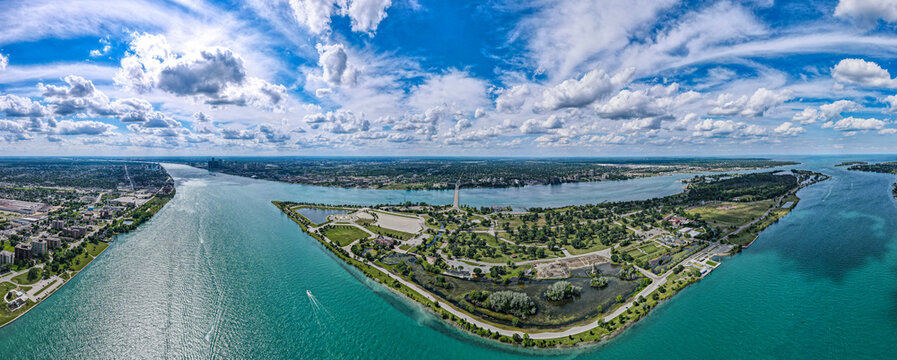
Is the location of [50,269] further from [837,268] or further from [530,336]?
[837,268]

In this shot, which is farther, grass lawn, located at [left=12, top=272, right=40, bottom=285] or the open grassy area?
grass lawn, located at [left=12, top=272, right=40, bottom=285]

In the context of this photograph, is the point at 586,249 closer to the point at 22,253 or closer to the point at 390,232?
the point at 390,232

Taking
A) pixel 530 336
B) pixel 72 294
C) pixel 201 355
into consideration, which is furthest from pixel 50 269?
pixel 530 336

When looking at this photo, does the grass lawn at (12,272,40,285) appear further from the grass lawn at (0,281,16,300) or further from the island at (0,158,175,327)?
the grass lawn at (0,281,16,300)

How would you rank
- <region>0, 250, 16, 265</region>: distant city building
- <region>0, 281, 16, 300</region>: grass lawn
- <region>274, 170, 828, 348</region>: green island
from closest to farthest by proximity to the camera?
1. <region>274, 170, 828, 348</region>: green island
2. <region>0, 281, 16, 300</region>: grass lawn
3. <region>0, 250, 16, 265</region>: distant city building

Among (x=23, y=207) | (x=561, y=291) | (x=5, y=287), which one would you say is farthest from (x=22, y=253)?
(x=561, y=291)

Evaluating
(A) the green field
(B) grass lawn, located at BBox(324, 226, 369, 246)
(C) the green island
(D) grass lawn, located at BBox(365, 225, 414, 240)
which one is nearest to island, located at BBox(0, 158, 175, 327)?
(C) the green island
